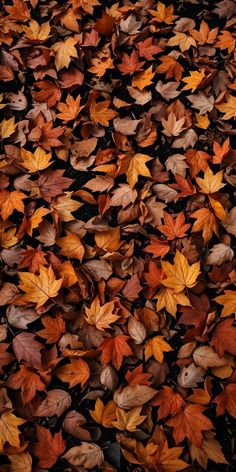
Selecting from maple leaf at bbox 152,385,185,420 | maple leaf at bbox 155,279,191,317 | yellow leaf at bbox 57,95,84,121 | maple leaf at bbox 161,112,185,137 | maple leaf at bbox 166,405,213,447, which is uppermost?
yellow leaf at bbox 57,95,84,121

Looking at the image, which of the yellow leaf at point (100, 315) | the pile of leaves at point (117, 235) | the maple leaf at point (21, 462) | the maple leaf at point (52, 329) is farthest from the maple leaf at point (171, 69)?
the maple leaf at point (21, 462)

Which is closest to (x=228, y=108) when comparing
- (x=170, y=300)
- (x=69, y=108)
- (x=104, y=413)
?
(x=69, y=108)

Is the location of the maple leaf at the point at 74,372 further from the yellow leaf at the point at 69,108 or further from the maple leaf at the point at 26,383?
the yellow leaf at the point at 69,108

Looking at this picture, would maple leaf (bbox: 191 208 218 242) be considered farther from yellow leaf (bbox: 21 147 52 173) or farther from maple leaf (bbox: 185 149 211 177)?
yellow leaf (bbox: 21 147 52 173)

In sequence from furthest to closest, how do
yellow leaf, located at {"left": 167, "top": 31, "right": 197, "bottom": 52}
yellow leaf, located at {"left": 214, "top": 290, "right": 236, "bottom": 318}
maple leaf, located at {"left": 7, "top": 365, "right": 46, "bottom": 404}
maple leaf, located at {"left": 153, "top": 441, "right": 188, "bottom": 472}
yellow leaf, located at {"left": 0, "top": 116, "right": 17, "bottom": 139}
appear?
yellow leaf, located at {"left": 167, "top": 31, "right": 197, "bottom": 52} → yellow leaf, located at {"left": 0, "top": 116, "right": 17, "bottom": 139} → yellow leaf, located at {"left": 214, "top": 290, "right": 236, "bottom": 318} → maple leaf, located at {"left": 7, "top": 365, "right": 46, "bottom": 404} → maple leaf, located at {"left": 153, "top": 441, "right": 188, "bottom": 472}

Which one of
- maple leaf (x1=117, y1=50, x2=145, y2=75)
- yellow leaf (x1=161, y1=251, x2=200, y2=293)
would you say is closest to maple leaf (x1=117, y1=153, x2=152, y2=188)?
yellow leaf (x1=161, y1=251, x2=200, y2=293)

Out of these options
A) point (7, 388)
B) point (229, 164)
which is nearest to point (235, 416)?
point (7, 388)
